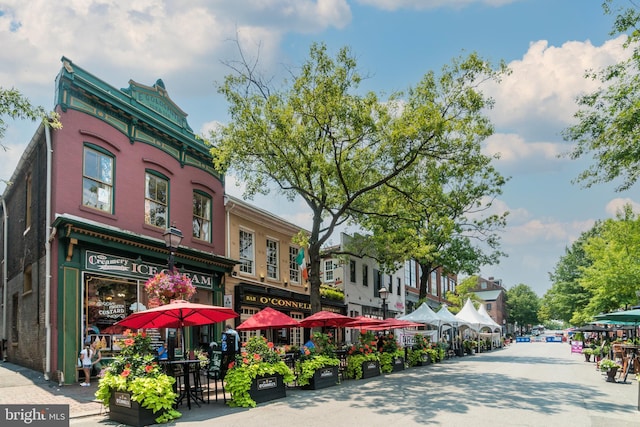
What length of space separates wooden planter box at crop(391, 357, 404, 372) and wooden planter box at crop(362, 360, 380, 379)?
6.89 ft

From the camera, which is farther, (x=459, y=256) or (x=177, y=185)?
(x=459, y=256)

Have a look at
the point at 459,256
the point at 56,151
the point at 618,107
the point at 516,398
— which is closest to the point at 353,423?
the point at 516,398

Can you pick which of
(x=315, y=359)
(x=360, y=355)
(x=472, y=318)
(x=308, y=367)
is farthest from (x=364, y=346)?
(x=472, y=318)

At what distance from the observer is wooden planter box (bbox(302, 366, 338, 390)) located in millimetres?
13477

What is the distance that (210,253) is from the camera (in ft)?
62.4

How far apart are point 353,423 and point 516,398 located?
200 inches

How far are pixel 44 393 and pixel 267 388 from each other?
5254 mm

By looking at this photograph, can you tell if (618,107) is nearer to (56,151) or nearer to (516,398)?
(516,398)

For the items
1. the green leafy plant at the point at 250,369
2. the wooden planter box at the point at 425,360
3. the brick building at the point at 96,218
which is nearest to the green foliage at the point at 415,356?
the wooden planter box at the point at 425,360

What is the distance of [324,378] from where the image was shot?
13.9 metres

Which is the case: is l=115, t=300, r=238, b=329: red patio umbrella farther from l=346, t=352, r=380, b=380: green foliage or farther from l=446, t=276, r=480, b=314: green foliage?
l=446, t=276, r=480, b=314: green foliage

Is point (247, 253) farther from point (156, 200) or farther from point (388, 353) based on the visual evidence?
point (388, 353)

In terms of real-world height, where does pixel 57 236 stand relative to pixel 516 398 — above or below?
above

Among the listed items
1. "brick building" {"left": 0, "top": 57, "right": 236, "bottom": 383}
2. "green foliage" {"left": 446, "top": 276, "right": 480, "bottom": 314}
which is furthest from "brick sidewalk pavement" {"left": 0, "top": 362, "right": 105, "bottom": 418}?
"green foliage" {"left": 446, "top": 276, "right": 480, "bottom": 314}
